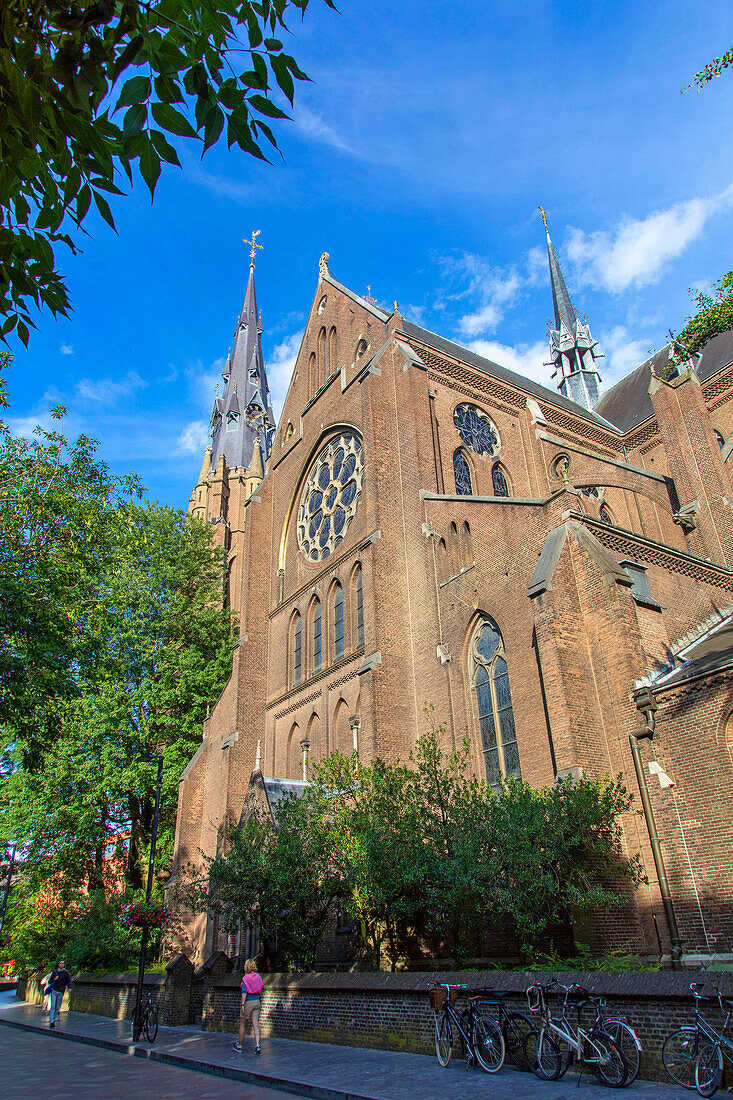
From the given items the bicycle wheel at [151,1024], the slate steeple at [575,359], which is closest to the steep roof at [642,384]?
the slate steeple at [575,359]

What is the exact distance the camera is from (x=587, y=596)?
1484 cm

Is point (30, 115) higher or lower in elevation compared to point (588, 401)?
lower

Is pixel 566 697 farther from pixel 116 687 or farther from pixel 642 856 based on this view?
pixel 116 687

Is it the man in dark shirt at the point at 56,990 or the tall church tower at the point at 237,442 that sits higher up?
the tall church tower at the point at 237,442

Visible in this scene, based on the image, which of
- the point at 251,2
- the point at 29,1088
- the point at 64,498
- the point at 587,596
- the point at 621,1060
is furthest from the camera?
the point at 64,498

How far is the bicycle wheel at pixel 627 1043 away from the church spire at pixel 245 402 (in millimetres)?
50800

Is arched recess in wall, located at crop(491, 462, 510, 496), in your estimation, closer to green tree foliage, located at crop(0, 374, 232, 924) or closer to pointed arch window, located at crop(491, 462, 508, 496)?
pointed arch window, located at crop(491, 462, 508, 496)

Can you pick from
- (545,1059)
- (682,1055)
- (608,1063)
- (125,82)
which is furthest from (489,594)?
(125,82)

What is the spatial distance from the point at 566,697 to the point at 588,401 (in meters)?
33.5

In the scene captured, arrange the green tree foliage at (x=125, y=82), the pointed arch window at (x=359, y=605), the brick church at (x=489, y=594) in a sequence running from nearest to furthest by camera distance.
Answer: the green tree foliage at (x=125, y=82)
the brick church at (x=489, y=594)
the pointed arch window at (x=359, y=605)

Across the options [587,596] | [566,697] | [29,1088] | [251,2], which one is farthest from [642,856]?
[251,2]

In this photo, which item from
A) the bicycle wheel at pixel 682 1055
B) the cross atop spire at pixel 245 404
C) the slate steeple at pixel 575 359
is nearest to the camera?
the bicycle wheel at pixel 682 1055

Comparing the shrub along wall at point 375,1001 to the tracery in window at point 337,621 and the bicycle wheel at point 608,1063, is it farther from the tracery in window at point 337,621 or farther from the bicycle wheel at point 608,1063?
the tracery in window at point 337,621

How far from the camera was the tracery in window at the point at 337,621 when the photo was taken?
22344mm
